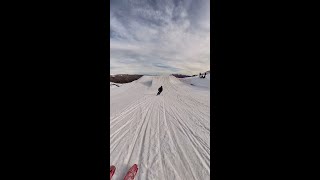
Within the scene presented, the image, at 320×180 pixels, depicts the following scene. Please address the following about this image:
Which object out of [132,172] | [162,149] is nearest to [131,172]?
[132,172]

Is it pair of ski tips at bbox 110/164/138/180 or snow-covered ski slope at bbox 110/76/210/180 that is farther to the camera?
snow-covered ski slope at bbox 110/76/210/180

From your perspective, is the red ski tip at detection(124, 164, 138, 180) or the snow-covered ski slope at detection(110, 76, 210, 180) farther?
the snow-covered ski slope at detection(110, 76, 210, 180)

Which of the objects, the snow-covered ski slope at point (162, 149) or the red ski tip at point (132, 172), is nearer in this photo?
the red ski tip at point (132, 172)

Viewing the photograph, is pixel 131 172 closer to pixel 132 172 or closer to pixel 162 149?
pixel 132 172
